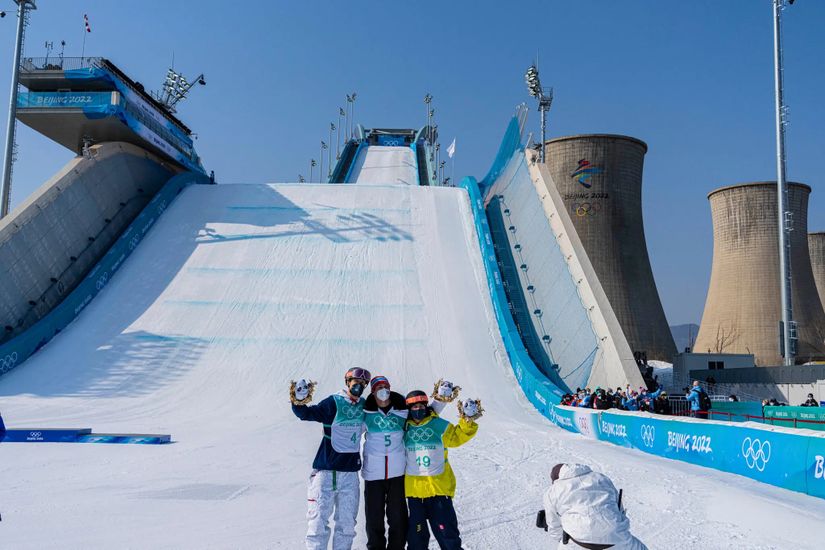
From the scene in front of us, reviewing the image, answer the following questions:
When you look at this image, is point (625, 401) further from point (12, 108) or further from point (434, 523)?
point (12, 108)

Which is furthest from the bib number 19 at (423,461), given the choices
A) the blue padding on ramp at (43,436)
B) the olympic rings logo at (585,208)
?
the olympic rings logo at (585,208)

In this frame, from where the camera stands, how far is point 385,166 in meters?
39.5

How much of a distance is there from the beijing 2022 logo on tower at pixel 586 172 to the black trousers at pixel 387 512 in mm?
30840

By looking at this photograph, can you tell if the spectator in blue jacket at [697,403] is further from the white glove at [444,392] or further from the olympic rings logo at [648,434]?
the white glove at [444,392]

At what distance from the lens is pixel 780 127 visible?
20984 millimetres

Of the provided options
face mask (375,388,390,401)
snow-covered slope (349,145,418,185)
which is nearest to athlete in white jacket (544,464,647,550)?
face mask (375,388,390,401)

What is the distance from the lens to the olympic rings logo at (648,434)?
9.22 metres

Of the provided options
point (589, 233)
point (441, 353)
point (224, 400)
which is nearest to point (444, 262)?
point (441, 353)

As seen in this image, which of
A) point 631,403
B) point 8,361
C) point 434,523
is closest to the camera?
point 434,523

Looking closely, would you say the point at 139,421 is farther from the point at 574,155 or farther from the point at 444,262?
the point at 574,155

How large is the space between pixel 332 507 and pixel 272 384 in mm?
10512

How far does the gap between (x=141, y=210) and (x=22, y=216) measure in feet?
21.7

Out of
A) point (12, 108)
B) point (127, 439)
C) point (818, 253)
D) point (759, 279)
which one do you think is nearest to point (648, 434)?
point (127, 439)

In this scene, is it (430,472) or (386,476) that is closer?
(430,472)
